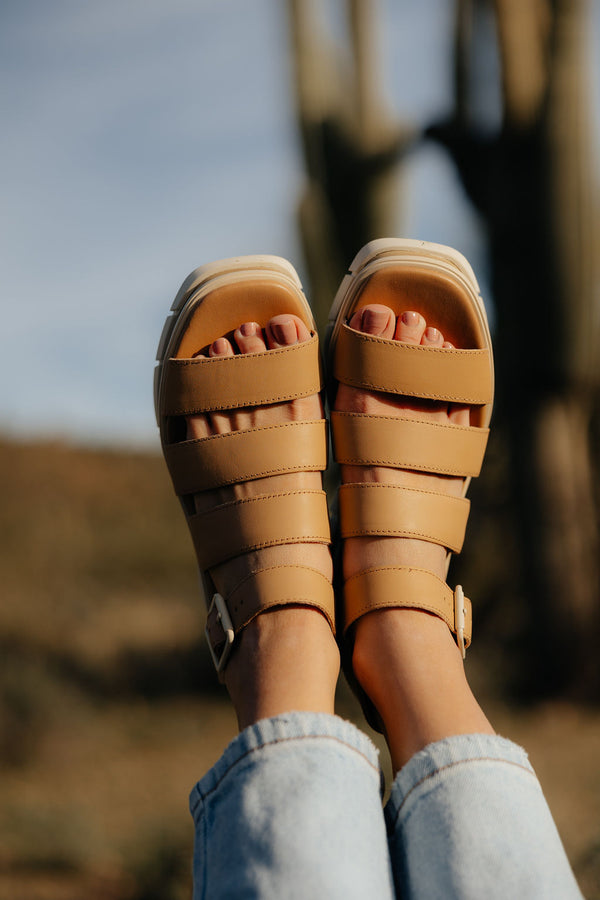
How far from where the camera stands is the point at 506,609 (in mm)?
4258

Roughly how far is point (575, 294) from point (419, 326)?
1.82m

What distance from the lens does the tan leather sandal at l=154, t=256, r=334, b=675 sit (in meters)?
1.54

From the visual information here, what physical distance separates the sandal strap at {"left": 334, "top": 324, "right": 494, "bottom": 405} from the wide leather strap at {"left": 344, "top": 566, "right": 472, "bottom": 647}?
1.30 feet

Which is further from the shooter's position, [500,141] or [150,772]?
[150,772]

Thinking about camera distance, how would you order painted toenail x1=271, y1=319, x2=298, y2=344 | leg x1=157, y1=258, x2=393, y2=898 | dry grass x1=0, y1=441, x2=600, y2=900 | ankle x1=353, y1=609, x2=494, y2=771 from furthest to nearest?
1. dry grass x1=0, y1=441, x2=600, y2=900
2. painted toenail x1=271, y1=319, x2=298, y2=344
3. ankle x1=353, y1=609, x2=494, y2=771
4. leg x1=157, y1=258, x2=393, y2=898

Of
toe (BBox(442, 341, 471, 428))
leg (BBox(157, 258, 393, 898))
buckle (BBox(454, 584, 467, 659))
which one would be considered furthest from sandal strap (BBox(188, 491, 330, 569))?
toe (BBox(442, 341, 471, 428))

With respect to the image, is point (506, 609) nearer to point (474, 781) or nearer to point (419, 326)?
point (419, 326)

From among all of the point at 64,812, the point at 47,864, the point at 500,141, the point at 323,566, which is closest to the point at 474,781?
the point at 323,566

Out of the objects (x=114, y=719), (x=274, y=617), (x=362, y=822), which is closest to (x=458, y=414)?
(x=274, y=617)

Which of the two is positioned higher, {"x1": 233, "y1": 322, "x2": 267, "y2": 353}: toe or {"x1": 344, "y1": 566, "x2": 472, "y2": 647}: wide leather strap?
{"x1": 233, "y1": 322, "x2": 267, "y2": 353}: toe

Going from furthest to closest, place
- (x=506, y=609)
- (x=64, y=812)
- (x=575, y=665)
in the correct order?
(x=506, y=609) → (x=575, y=665) → (x=64, y=812)

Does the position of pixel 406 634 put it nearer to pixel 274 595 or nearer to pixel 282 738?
pixel 274 595

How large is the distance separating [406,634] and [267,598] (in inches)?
9.6

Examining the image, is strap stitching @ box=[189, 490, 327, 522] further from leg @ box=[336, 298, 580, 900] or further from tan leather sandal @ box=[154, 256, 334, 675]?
leg @ box=[336, 298, 580, 900]
